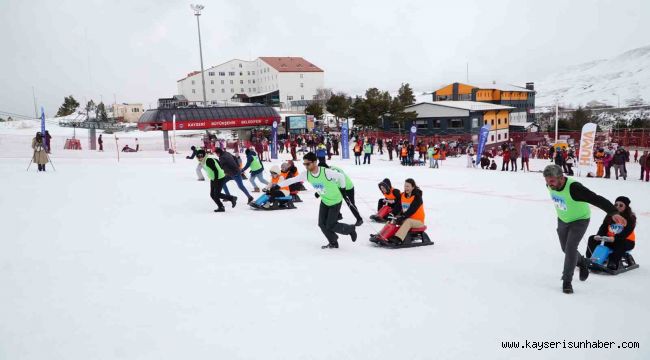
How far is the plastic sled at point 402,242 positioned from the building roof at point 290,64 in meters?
76.2

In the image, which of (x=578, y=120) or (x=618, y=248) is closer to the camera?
(x=618, y=248)

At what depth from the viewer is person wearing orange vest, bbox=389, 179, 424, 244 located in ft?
24.8

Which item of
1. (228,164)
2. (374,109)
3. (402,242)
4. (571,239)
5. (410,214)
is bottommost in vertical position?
(402,242)

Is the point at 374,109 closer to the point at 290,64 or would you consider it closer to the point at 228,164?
the point at 228,164

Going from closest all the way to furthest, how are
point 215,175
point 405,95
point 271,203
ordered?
1. point 215,175
2. point 271,203
3. point 405,95

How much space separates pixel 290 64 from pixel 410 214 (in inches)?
3111

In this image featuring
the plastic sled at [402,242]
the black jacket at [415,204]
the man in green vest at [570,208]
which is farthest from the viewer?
the plastic sled at [402,242]

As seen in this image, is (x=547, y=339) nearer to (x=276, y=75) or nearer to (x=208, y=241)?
(x=208, y=241)

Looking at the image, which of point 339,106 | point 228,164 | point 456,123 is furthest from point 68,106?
point 228,164

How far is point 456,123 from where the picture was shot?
4850cm

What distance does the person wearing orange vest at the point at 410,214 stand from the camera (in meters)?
7.55

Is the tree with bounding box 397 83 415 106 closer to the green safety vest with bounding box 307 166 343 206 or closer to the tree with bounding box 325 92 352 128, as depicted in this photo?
the tree with bounding box 325 92 352 128

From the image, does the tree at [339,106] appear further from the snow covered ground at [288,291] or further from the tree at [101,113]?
the snow covered ground at [288,291]

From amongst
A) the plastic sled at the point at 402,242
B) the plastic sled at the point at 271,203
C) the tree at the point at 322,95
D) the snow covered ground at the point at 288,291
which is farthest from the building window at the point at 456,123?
the plastic sled at the point at 402,242
